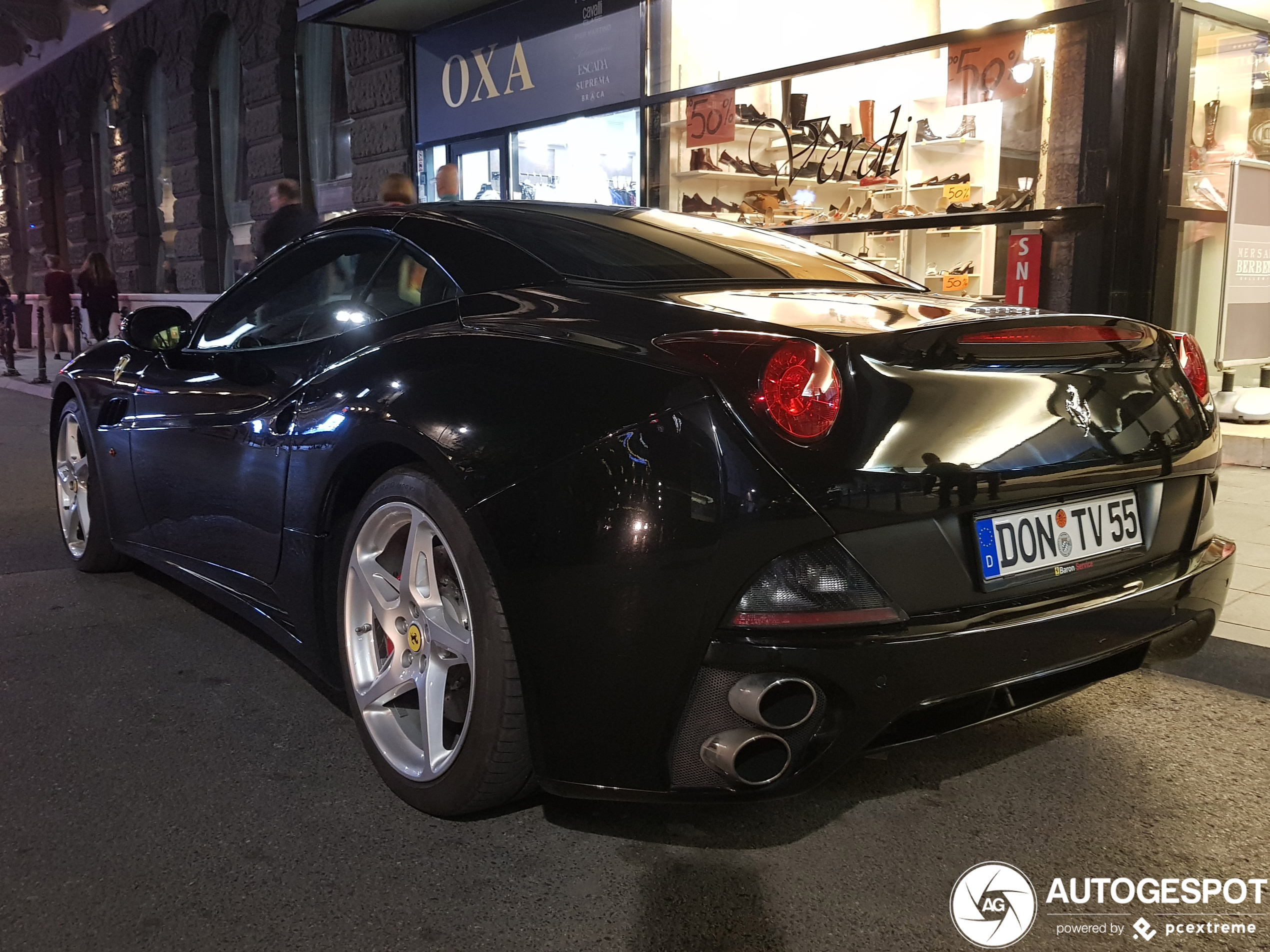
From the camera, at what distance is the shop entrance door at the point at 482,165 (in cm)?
1196

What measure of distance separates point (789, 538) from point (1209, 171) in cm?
686

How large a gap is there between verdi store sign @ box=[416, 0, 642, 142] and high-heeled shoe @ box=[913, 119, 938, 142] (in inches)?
107

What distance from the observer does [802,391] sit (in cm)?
193

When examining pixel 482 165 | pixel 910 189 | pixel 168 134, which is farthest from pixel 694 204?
pixel 168 134

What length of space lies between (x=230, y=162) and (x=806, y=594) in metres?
16.8

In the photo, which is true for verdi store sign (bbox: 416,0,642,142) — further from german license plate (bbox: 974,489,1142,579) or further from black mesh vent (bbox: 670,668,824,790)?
black mesh vent (bbox: 670,668,824,790)

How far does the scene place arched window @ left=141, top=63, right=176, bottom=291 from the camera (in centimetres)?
1808

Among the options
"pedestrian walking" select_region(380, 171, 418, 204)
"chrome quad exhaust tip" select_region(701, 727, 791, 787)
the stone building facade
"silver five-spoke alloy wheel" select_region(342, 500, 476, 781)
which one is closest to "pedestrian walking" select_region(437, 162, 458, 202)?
"pedestrian walking" select_region(380, 171, 418, 204)

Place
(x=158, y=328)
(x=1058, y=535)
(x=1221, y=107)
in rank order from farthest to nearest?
(x=1221, y=107) < (x=158, y=328) < (x=1058, y=535)

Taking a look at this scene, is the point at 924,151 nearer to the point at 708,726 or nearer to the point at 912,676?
the point at 912,676

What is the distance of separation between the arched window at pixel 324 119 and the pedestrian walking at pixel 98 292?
159 inches

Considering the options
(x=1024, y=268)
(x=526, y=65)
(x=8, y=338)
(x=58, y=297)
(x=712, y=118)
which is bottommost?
(x=8, y=338)

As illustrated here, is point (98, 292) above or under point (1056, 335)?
under

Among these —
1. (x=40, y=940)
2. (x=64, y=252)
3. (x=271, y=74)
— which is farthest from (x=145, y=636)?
(x=64, y=252)
